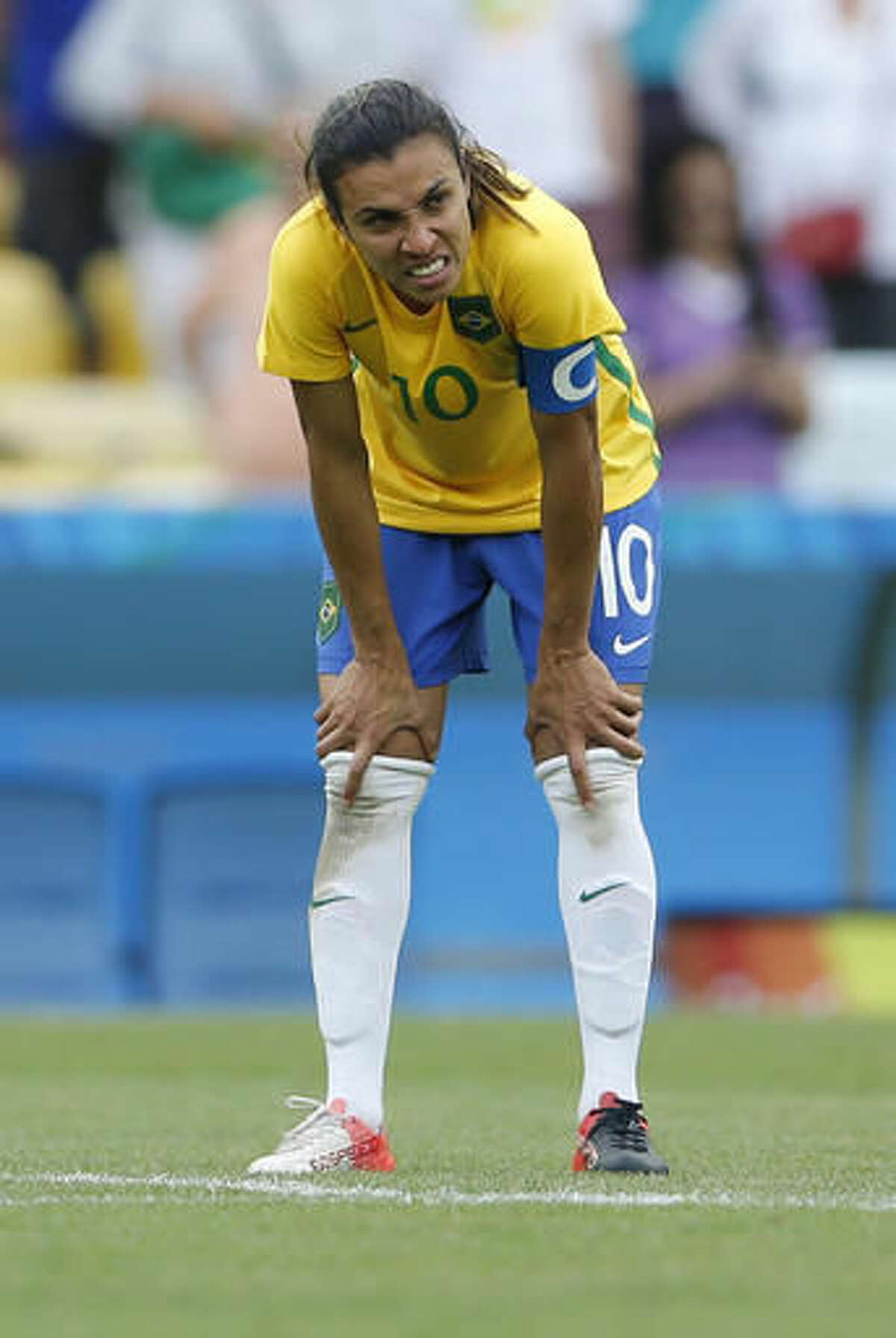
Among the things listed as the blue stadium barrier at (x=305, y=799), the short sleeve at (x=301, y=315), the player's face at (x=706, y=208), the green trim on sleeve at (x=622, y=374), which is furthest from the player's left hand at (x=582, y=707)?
the player's face at (x=706, y=208)

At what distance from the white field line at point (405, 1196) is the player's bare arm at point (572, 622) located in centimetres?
74

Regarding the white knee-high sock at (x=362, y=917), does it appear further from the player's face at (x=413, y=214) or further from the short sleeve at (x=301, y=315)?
the player's face at (x=413, y=214)

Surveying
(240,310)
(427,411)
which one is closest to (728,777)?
(240,310)

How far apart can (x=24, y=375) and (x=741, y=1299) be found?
29.7 feet

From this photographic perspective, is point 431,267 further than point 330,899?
No

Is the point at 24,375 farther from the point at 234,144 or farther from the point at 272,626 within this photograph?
the point at 272,626

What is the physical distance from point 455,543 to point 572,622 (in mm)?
297

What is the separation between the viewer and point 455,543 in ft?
16.3

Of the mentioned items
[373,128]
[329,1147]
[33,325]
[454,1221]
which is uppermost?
[373,128]

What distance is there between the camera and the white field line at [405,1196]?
4215 millimetres

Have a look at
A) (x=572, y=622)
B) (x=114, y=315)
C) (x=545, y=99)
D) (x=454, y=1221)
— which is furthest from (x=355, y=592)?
(x=114, y=315)

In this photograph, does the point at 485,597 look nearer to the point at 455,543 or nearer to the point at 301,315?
the point at 455,543

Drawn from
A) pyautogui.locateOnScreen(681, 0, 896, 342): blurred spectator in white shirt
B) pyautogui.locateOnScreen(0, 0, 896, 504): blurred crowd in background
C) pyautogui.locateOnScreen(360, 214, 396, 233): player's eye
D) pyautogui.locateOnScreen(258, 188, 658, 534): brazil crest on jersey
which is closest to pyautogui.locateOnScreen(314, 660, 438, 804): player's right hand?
pyautogui.locateOnScreen(258, 188, 658, 534): brazil crest on jersey

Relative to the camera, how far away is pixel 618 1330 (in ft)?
10.3
